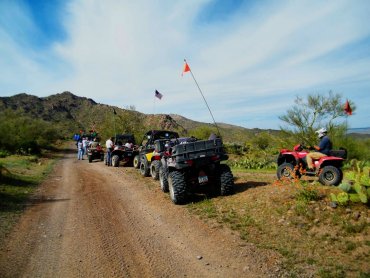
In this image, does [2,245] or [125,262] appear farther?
[2,245]

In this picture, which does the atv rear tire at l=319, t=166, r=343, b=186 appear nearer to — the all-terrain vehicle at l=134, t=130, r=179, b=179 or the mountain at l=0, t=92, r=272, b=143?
the all-terrain vehicle at l=134, t=130, r=179, b=179

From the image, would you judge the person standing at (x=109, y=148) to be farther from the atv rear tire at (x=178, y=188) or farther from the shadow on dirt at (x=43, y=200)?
the atv rear tire at (x=178, y=188)

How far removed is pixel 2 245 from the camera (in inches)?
231

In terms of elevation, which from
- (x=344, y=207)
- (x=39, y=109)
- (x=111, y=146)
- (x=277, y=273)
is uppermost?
(x=39, y=109)

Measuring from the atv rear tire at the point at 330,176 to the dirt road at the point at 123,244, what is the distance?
4.11 m

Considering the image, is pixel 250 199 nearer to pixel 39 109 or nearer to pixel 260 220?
pixel 260 220

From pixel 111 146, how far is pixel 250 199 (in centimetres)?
1237

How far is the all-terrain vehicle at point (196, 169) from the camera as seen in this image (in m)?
8.39

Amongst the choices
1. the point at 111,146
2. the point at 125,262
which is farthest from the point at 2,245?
the point at 111,146

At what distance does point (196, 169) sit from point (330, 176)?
380cm

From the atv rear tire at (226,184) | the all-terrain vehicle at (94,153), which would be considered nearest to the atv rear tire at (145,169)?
the atv rear tire at (226,184)

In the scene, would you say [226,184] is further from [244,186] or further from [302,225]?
[302,225]

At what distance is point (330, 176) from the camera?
8945 mm

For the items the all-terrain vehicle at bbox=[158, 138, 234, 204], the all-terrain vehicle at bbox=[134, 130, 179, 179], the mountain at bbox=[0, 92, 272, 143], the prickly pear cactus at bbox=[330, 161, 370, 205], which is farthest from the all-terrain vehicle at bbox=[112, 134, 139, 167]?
the mountain at bbox=[0, 92, 272, 143]
